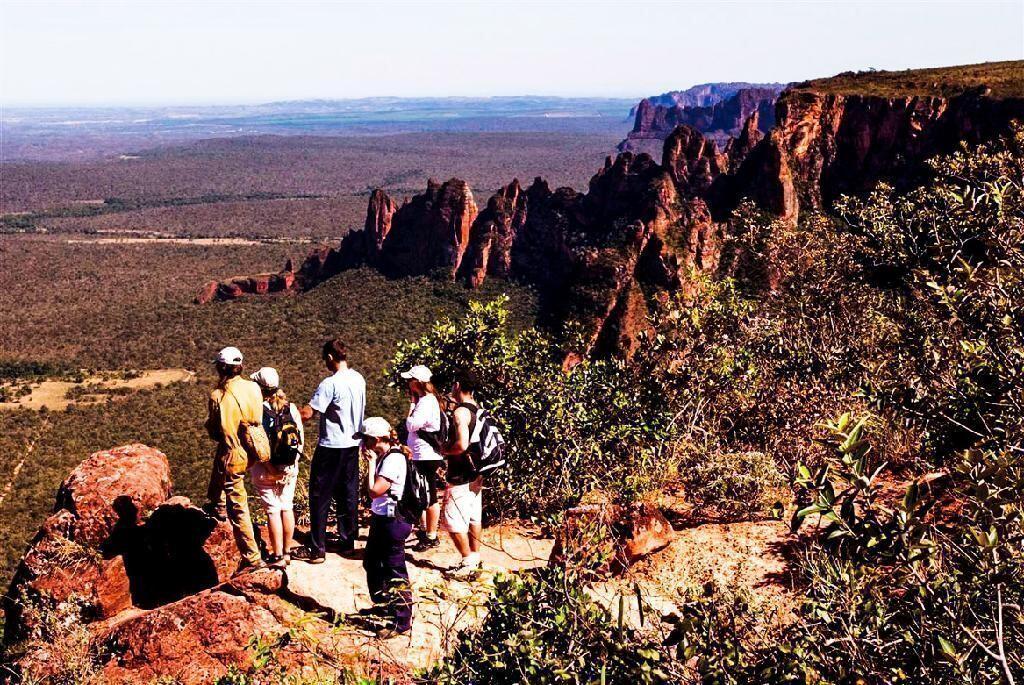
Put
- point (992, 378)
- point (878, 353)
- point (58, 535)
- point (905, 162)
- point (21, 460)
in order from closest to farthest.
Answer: point (992, 378)
point (58, 535)
point (878, 353)
point (21, 460)
point (905, 162)

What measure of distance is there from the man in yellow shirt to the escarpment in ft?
95.0

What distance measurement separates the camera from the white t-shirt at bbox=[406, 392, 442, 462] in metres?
7.93

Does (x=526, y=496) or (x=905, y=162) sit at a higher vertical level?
(x=905, y=162)

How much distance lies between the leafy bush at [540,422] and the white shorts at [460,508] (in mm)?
2316

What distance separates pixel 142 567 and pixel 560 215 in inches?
2600

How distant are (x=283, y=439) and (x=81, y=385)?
2150 inches

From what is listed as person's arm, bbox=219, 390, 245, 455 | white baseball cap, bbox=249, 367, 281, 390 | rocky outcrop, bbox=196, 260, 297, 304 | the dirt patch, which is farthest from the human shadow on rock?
rocky outcrop, bbox=196, 260, 297, 304

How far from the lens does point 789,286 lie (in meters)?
18.3

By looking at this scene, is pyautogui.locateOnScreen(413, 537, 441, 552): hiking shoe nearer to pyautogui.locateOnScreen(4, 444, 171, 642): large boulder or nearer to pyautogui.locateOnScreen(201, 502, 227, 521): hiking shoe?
pyautogui.locateOnScreen(201, 502, 227, 521): hiking shoe

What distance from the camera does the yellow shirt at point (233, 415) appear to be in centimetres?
784

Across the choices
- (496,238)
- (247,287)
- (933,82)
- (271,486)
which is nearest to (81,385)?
(247,287)

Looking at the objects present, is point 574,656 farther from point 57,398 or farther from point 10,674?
point 57,398

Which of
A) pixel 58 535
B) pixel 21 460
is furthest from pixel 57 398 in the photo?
pixel 58 535

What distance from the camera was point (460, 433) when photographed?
7891mm
